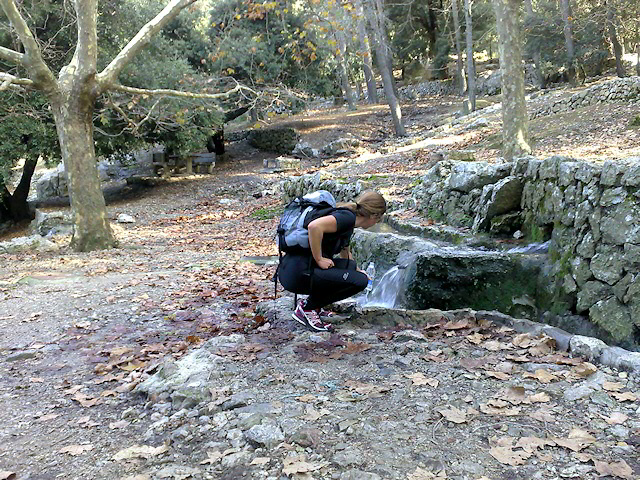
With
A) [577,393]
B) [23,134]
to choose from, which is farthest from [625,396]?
[23,134]

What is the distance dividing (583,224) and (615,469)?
11.7 feet

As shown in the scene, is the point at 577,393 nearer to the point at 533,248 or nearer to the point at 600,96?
the point at 533,248

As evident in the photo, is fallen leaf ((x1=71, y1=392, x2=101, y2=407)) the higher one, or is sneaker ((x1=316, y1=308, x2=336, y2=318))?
fallen leaf ((x1=71, y1=392, x2=101, y2=407))

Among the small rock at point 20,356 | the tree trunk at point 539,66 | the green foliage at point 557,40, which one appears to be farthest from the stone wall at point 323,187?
the tree trunk at point 539,66

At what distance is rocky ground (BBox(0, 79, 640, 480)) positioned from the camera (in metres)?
2.72

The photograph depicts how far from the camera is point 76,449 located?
3098 mm

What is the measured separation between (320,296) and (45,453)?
89.7 inches

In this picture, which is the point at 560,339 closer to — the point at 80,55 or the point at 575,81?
the point at 80,55

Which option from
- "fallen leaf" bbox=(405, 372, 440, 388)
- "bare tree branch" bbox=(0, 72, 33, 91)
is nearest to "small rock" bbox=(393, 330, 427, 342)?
"fallen leaf" bbox=(405, 372, 440, 388)

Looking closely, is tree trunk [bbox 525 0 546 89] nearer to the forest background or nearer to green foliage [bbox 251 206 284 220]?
the forest background

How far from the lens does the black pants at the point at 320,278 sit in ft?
A: 14.2

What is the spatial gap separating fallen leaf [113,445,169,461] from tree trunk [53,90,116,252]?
816cm

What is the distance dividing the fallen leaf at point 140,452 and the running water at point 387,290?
409 cm

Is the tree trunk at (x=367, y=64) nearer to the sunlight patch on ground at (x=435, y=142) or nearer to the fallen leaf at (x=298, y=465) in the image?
the sunlight patch on ground at (x=435, y=142)
